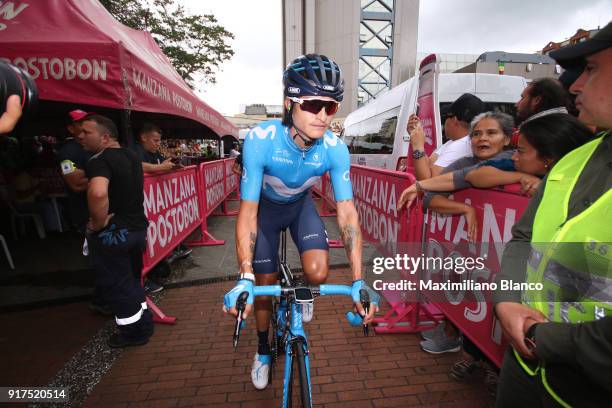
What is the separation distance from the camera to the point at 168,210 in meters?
4.76

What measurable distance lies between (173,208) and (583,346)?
503cm

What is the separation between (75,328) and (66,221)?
217 inches

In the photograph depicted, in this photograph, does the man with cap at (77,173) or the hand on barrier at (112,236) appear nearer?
the hand on barrier at (112,236)

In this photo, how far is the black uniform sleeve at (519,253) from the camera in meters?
1.37

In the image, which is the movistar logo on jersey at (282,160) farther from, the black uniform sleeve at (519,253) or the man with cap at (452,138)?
the man with cap at (452,138)

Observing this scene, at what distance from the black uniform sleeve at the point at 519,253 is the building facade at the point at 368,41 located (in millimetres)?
33357

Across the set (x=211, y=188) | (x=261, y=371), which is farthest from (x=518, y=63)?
(x=261, y=371)

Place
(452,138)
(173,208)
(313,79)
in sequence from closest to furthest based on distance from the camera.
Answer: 1. (313,79)
2. (452,138)
3. (173,208)

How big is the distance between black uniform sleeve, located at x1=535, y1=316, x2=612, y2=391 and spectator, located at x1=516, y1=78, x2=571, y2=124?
2.35 meters

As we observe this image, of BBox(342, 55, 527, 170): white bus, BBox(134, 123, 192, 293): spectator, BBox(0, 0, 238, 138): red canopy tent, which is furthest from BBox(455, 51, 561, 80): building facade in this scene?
BBox(0, 0, 238, 138): red canopy tent

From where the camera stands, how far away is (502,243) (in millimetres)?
2184

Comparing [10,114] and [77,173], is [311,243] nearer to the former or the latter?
[10,114]

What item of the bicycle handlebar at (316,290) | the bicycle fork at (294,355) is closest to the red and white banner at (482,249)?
the bicycle handlebar at (316,290)

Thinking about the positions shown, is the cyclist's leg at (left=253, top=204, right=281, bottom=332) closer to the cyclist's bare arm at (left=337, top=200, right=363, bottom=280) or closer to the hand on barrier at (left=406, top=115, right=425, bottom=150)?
the cyclist's bare arm at (left=337, top=200, right=363, bottom=280)
